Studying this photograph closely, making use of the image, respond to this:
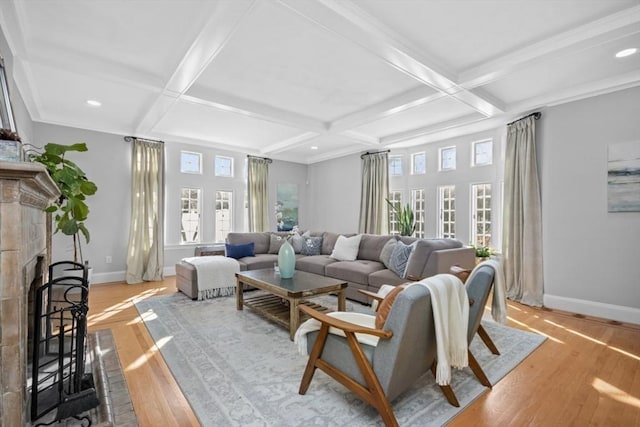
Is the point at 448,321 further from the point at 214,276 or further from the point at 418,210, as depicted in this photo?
the point at 418,210

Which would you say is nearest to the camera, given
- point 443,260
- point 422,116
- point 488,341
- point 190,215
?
point 488,341

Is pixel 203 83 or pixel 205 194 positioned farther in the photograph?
pixel 205 194

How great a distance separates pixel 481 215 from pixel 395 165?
6.56 ft

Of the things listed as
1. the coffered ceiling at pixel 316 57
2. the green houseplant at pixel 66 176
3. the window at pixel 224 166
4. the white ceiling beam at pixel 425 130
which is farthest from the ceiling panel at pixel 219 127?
the white ceiling beam at pixel 425 130

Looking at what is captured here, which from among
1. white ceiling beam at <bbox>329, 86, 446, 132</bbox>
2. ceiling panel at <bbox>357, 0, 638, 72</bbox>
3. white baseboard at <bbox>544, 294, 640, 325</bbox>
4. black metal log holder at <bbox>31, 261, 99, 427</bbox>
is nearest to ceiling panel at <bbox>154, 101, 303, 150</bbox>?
white ceiling beam at <bbox>329, 86, 446, 132</bbox>

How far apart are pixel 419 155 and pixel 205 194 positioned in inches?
177

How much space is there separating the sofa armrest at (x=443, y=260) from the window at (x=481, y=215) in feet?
4.52

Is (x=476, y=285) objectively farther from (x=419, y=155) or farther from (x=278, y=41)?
(x=419, y=155)

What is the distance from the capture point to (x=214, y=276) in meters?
4.18

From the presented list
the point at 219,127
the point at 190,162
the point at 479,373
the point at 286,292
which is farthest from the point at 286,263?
the point at 190,162

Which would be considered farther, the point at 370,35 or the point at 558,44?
the point at 558,44

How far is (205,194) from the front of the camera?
625 centimetres

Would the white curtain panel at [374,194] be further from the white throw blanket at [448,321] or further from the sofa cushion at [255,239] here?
the white throw blanket at [448,321]

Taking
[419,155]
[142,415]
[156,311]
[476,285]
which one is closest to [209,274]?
[156,311]
